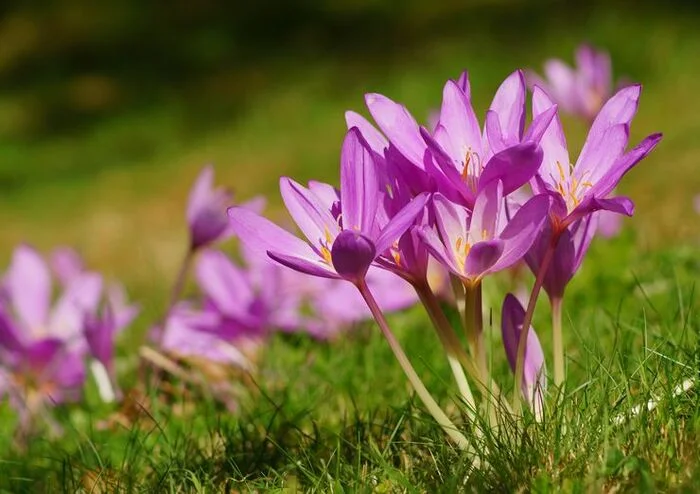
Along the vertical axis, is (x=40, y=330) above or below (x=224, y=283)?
below

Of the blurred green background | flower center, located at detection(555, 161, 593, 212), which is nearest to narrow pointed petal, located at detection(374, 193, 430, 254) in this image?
flower center, located at detection(555, 161, 593, 212)

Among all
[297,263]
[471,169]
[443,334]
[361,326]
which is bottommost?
[361,326]

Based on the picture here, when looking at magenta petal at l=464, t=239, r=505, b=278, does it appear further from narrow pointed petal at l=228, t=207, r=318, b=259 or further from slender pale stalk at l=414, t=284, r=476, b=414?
narrow pointed petal at l=228, t=207, r=318, b=259

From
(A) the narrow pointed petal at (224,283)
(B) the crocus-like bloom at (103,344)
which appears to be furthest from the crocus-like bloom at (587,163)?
(A) the narrow pointed petal at (224,283)

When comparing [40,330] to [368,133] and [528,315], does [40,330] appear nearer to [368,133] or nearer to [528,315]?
[368,133]

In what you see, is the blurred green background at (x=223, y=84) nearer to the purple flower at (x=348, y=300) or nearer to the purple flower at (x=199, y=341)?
the purple flower at (x=348, y=300)

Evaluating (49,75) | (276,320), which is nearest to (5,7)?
(49,75)

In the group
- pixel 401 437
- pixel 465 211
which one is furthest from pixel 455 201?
pixel 401 437
